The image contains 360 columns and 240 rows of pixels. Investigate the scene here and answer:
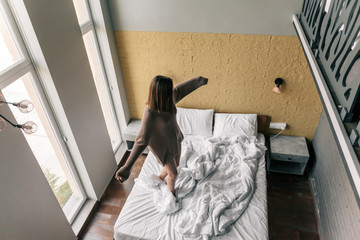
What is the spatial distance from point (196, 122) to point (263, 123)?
0.92m

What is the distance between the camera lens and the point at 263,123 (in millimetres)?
3719

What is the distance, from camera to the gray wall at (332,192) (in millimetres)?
2270

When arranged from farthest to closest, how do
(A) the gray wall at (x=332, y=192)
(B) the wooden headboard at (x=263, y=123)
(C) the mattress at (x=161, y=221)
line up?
(B) the wooden headboard at (x=263, y=123), (C) the mattress at (x=161, y=221), (A) the gray wall at (x=332, y=192)

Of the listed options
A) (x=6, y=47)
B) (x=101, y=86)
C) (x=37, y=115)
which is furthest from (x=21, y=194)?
(x=101, y=86)

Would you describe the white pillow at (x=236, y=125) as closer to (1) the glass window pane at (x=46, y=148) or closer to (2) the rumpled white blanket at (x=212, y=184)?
(2) the rumpled white blanket at (x=212, y=184)

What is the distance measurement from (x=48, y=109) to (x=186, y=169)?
1.54 meters

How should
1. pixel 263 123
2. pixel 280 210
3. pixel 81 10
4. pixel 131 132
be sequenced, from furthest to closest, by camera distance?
pixel 131 132, pixel 263 123, pixel 280 210, pixel 81 10

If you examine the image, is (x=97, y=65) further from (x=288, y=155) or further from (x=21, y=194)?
(x=288, y=155)

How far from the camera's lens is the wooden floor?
3061 mm

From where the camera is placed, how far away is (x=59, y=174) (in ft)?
9.91

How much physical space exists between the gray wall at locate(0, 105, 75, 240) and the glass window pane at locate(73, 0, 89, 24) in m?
1.59

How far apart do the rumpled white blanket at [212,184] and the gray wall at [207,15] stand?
4.47ft

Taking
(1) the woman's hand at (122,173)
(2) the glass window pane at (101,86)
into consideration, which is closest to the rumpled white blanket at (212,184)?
(1) the woman's hand at (122,173)

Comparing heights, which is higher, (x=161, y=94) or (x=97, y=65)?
(x=161, y=94)
